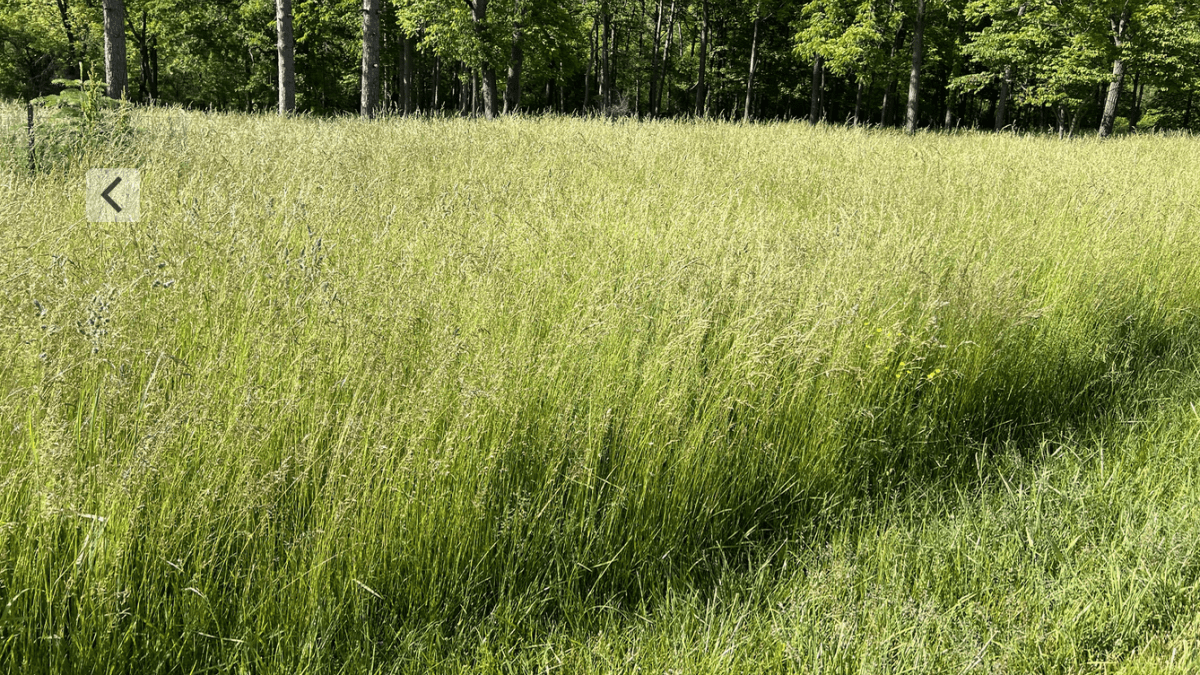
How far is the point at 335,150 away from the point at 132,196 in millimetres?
2938

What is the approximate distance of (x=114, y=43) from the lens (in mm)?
9953

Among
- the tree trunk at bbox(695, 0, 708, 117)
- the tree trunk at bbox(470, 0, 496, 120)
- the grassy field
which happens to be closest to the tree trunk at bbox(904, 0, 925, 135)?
the tree trunk at bbox(695, 0, 708, 117)

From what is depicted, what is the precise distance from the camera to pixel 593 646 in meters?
1.86

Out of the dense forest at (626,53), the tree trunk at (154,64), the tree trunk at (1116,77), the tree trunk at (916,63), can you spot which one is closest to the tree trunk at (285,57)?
the dense forest at (626,53)

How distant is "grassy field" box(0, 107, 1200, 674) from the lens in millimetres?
1728

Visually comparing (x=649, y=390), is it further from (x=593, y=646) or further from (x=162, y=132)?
(x=162, y=132)

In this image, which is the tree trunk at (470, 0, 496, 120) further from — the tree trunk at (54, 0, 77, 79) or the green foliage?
the tree trunk at (54, 0, 77, 79)

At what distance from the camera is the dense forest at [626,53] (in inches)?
699

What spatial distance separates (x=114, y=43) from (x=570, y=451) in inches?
438

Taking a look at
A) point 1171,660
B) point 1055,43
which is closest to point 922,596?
point 1171,660

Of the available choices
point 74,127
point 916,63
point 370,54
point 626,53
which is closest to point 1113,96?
point 916,63

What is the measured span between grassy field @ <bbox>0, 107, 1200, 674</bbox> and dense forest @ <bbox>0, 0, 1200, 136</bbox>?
523 centimetres

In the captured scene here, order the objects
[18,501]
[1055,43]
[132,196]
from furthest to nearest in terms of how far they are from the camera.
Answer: [1055,43] < [132,196] < [18,501]

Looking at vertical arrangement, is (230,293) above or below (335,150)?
below
